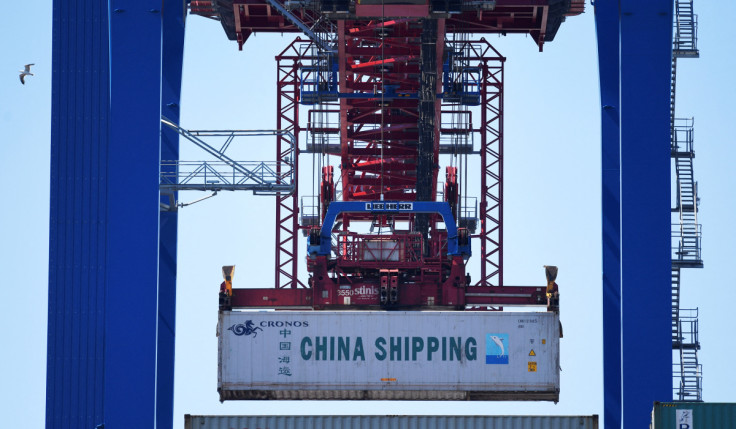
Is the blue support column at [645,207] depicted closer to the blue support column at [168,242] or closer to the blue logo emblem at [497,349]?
the blue logo emblem at [497,349]

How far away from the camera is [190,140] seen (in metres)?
43.9

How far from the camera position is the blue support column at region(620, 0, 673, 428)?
3544 cm

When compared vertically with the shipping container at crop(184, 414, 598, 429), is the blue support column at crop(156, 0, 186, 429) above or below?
above

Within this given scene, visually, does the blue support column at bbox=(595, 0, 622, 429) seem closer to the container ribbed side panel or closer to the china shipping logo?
the china shipping logo

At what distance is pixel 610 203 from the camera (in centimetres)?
4225

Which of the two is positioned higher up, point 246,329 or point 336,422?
point 246,329

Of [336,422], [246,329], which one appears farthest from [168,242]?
[336,422]

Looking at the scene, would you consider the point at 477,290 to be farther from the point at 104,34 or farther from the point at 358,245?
the point at 104,34

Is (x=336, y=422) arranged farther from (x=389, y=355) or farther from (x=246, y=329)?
(x=246, y=329)

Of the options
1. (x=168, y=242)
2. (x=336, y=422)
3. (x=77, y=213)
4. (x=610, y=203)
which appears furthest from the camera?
(x=77, y=213)

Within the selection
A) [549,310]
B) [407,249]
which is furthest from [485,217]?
[549,310]

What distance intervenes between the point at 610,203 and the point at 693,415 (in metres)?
9.13

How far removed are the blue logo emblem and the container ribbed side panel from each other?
20761mm

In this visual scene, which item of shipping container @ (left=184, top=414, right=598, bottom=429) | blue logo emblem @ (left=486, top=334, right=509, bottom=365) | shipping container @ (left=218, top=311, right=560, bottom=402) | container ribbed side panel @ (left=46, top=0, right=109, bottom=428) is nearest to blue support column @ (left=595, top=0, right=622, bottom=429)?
shipping container @ (left=218, top=311, right=560, bottom=402)
